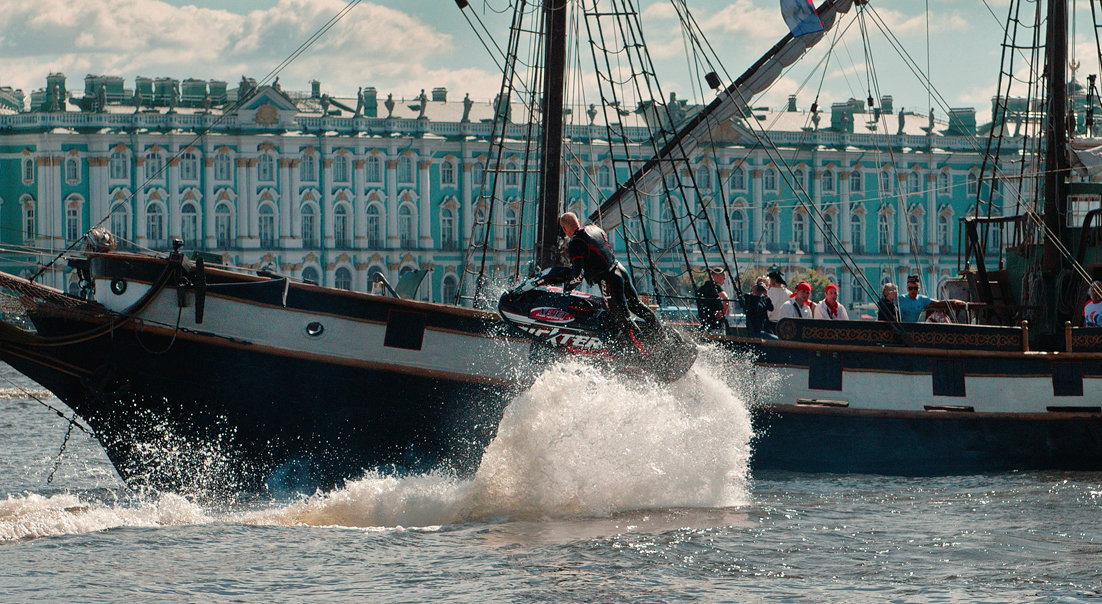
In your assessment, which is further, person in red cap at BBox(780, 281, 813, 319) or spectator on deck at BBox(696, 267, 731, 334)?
person in red cap at BBox(780, 281, 813, 319)

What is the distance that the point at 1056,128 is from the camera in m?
22.0

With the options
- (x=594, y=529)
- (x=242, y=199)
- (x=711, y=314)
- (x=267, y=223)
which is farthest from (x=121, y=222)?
(x=594, y=529)

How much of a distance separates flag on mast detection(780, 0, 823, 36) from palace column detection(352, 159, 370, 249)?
64.5 metres

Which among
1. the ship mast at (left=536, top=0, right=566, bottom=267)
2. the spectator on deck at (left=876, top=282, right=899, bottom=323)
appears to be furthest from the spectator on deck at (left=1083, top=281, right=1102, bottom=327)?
the ship mast at (left=536, top=0, right=566, bottom=267)

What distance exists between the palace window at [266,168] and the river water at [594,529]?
66.6 meters

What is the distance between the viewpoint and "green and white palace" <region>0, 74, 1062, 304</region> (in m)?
81.4

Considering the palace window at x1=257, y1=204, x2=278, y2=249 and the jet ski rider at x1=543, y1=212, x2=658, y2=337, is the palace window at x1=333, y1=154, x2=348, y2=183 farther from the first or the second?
the jet ski rider at x1=543, y1=212, x2=658, y2=337

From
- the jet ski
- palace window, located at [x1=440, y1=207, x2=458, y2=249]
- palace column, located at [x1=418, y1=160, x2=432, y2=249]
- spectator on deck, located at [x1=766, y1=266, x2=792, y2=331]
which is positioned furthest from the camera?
palace window, located at [x1=440, y1=207, x2=458, y2=249]

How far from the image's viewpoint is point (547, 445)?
1542 cm

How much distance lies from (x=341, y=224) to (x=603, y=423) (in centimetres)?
7089

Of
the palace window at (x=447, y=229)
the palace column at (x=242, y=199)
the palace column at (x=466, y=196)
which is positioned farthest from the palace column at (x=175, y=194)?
the palace column at (x=466, y=196)

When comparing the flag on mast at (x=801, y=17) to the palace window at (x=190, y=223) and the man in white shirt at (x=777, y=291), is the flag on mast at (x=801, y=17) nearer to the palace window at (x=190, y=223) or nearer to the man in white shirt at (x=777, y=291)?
the man in white shirt at (x=777, y=291)

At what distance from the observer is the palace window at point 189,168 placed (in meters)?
82.4

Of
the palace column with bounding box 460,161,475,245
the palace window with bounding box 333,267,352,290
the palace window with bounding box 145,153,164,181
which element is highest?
the palace window with bounding box 145,153,164,181
